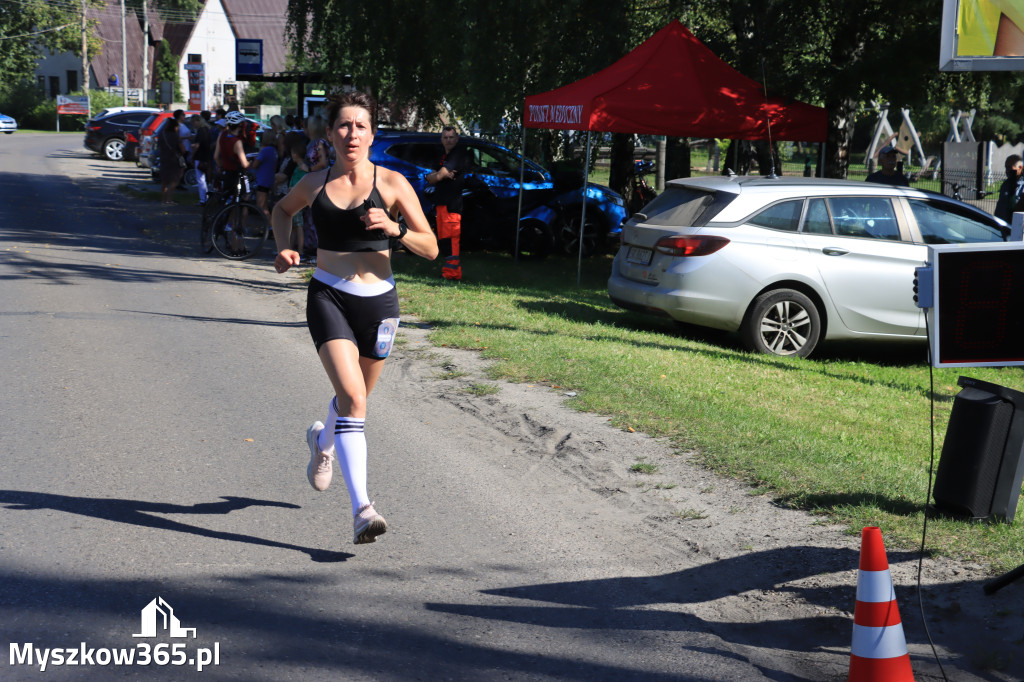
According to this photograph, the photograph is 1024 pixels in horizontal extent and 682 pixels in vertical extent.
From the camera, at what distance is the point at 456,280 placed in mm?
13602

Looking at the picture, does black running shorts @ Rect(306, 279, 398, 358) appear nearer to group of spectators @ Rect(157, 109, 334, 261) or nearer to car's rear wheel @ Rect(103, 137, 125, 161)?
group of spectators @ Rect(157, 109, 334, 261)

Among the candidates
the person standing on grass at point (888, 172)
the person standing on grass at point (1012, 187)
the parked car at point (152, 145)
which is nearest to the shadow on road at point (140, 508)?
the person standing on grass at point (888, 172)

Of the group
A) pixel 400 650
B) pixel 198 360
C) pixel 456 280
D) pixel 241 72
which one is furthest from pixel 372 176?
pixel 241 72

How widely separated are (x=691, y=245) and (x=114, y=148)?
3379 centimetres

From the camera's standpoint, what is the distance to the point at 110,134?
38625 mm

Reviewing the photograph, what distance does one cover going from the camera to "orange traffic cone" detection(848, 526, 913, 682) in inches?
142

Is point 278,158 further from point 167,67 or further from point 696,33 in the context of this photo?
point 167,67

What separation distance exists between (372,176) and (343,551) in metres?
1.77

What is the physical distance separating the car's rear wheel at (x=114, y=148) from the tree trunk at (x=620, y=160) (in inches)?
1007

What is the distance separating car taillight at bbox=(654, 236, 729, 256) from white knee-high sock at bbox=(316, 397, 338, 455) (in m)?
5.50

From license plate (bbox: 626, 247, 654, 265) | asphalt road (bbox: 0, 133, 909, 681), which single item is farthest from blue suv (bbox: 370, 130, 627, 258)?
asphalt road (bbox: 0, 133, 909, 681)

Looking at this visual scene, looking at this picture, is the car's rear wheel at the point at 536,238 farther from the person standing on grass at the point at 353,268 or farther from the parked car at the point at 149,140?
the parked car at the point at 149,140

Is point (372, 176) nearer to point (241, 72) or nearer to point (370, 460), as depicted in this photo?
point (370, 460)

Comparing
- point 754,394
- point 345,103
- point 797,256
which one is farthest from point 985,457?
point 797,256
